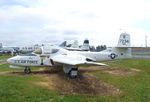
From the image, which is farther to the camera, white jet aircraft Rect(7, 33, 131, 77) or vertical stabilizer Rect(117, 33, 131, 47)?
vertical stabilizer Rect(117, 33, 131, 47)

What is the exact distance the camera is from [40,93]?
46.5 feet

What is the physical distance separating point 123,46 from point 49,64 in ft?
32.8

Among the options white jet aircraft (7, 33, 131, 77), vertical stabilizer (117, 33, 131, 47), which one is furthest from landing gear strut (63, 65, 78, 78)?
vertical stabilizer (117, 33, 131, 47)

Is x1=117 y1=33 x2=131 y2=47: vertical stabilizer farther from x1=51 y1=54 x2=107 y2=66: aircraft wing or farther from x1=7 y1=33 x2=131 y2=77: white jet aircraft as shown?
x1=51 y1=54 x2=107 y2=66: aircraft wing

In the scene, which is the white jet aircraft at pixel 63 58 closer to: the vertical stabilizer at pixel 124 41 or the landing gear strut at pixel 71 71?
the landing gear strut at pixel 71 71

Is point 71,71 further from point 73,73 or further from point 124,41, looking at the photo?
point 124,41

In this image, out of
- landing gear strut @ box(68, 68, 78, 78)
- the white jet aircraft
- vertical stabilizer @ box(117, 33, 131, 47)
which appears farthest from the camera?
vertical stabilizer @ box(117, 33, 131, 47)

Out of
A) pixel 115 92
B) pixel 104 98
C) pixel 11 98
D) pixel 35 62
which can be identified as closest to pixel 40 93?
pixel 11 98

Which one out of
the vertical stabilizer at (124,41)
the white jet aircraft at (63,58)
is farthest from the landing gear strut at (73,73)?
the vertical stabilizer at (124,41)

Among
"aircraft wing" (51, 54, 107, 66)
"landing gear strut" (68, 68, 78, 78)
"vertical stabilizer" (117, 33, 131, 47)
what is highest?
"vertical stabilizer" (117, 33, 131, 47)

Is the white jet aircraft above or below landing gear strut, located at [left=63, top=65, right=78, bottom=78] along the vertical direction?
above

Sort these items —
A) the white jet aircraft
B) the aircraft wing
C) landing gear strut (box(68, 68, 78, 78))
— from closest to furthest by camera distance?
1. the aircraft wing
2. landing gear strut (box(68, 68, 78, 78))
3. the white jet aircraft

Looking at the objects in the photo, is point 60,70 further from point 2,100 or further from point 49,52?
point 2,100

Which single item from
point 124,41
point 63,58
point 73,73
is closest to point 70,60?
point 73,73
